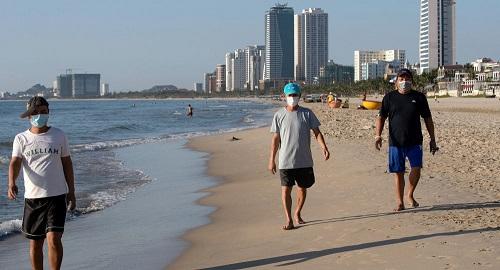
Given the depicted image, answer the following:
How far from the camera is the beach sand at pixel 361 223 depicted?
5199 millimetres

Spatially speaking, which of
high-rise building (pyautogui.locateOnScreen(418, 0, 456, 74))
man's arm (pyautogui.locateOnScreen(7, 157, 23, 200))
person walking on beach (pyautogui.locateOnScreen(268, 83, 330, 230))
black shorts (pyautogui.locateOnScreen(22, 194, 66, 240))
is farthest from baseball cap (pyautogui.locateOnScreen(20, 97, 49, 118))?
high-rise building (pyautogui.locateOnScreen(418, 0, 456, 74))

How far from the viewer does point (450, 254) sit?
5043 millimetres

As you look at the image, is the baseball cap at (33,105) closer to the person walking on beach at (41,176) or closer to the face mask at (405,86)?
the person walking on beach at (41,176)

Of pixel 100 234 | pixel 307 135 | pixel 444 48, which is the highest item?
pixel 444 48

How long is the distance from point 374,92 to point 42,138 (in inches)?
5260

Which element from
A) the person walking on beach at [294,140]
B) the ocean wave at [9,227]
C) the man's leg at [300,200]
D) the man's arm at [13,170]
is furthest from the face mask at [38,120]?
the ocean wave at [9,227]

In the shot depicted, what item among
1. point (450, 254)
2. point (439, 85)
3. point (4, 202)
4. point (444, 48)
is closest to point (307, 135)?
point (450, 254)

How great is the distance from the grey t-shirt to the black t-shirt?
1.01m

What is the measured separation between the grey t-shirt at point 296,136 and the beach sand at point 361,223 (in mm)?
713

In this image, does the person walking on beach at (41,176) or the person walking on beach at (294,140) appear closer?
the person walking on beach at (41,176)

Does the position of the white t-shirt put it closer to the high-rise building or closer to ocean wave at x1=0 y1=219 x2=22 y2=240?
ocean wave at x1=0 y1=219 x2=22 y2=240

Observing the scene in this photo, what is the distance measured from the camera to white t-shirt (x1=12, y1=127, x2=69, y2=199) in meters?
4.83

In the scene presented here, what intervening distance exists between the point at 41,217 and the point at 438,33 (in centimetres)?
17725

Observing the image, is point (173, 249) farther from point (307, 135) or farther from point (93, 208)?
point (93, 208)
